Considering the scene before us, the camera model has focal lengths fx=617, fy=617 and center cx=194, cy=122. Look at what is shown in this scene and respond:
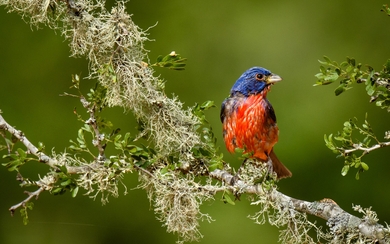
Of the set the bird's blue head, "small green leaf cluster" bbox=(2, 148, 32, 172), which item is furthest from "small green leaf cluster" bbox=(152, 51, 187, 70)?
the bird's blue head

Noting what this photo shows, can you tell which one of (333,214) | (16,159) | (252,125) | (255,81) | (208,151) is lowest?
(333,214)

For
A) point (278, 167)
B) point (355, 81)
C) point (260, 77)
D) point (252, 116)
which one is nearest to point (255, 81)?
point (260, 77)

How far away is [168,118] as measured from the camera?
302 centimetres

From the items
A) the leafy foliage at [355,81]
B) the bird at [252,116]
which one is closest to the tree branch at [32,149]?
the leafy foliage at [355,81]

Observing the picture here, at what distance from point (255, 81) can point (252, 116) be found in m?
0.21

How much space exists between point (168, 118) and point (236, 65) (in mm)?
2679

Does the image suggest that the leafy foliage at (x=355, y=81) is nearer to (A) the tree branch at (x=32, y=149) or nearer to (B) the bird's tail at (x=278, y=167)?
(A) the tree branch at (x=32, y=149)

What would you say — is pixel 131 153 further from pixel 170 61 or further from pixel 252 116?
pixel 252 116

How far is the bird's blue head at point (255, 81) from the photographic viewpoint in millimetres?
3697

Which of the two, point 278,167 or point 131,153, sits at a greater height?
point 278,167

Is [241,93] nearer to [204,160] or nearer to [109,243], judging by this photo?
[204,160]

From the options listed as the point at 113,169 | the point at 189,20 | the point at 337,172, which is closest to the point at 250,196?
the point at 113,169

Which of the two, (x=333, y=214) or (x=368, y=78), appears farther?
(x=333, y=214)

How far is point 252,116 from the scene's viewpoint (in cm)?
371
